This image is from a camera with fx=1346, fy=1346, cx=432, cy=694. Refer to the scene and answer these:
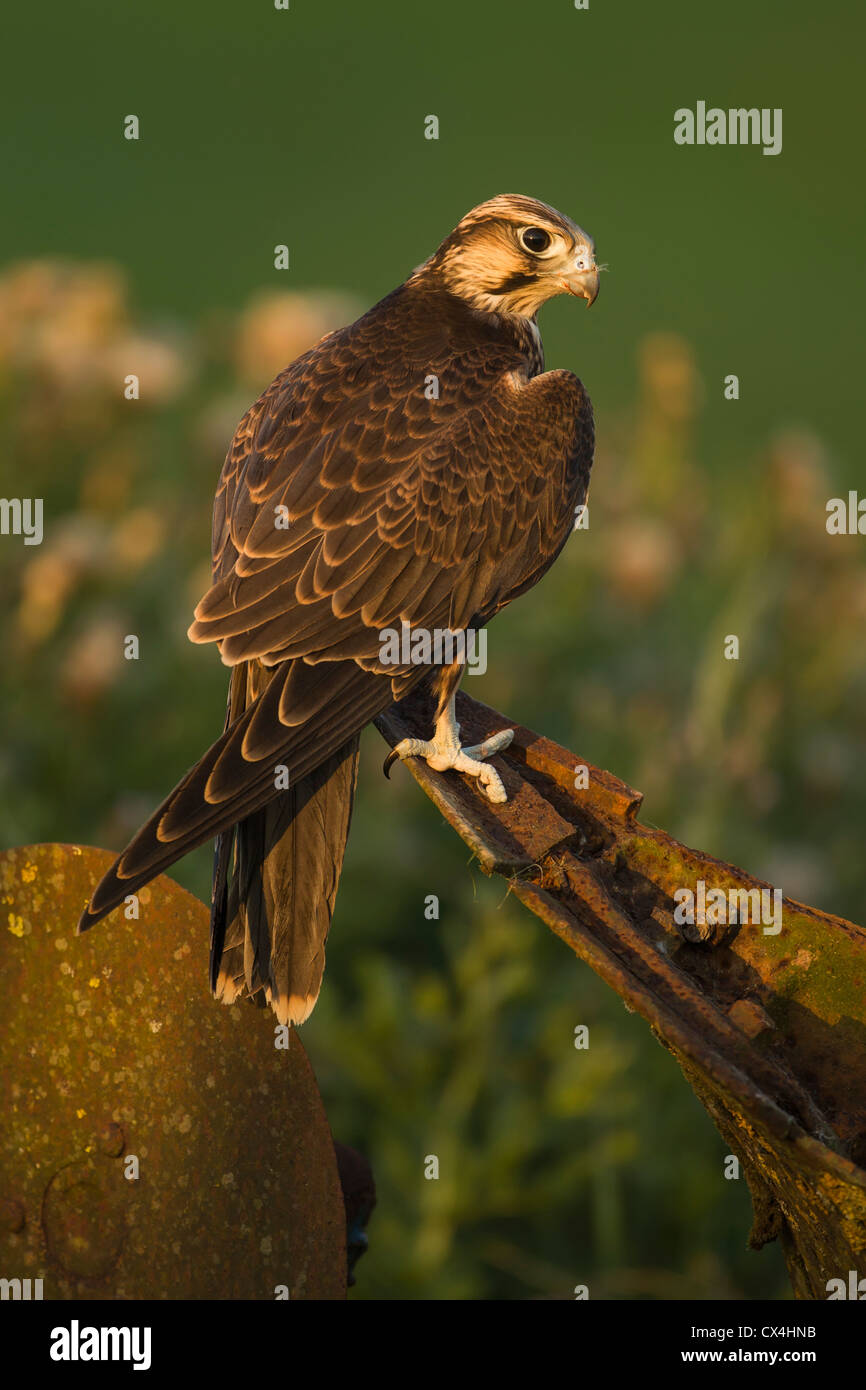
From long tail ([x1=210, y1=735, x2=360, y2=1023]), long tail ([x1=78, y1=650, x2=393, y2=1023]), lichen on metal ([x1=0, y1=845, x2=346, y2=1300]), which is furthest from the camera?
long tail ([x1=210, y1=735, x2=360, y2=1023])

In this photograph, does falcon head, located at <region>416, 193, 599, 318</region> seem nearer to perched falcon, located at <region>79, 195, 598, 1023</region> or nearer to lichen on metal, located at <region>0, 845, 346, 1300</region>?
perched falcon, located at <region>79, 195, 598, 1023</region>

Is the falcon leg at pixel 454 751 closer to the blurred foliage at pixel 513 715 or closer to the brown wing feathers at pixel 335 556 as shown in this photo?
the brown wing feathers at pixel 335 556

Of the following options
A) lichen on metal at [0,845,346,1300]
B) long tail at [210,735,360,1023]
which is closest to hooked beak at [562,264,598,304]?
long tail at [210,735,360,1023]

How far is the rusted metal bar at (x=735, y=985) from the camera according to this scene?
142 cm

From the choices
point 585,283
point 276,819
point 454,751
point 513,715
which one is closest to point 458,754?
point 454,751

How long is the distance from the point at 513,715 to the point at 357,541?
6.16 ft

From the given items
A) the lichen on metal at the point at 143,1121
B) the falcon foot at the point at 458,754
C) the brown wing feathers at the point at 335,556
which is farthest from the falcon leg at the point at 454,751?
the lichen on metal at the point at 143,1121

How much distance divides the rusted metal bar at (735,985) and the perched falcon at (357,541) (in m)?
0.25

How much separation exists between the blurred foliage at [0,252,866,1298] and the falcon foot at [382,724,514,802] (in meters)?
0.97

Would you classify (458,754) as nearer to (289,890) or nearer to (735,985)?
(289,890)

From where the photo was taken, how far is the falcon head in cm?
307

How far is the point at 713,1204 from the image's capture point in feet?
12.3

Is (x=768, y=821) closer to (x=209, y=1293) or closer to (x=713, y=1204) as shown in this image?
(x=713, y=1204)

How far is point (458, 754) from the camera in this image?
2439 millimetres
